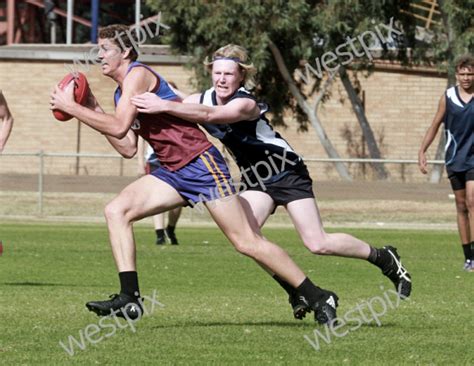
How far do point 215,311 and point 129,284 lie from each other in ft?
4.30

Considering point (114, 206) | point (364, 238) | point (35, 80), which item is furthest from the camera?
point (35, 80)

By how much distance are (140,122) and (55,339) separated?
4.95 ft

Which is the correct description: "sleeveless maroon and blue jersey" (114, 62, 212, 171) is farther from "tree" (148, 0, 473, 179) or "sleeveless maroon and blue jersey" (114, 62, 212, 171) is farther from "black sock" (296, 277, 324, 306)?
"tree" (148, 0, 473, 179)

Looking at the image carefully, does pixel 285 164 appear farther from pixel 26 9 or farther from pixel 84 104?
pixel 26 9

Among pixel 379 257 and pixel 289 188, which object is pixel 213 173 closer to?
pixel 289 188

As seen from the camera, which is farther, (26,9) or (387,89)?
(26,9)

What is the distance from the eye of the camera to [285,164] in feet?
29.0

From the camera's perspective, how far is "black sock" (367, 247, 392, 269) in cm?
920

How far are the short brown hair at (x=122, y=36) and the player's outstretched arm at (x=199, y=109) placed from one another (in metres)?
0.43

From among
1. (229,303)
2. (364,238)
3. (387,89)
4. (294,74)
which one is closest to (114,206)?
(229,303)

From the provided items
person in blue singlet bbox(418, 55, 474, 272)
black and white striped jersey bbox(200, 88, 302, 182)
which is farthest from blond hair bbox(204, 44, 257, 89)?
person in blue singlet bbox(418, 55, 474, 272)

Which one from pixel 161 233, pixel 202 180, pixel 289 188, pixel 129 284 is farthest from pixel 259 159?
pixel 161 233

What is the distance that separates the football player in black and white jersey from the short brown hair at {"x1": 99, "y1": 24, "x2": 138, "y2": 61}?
0.50 m

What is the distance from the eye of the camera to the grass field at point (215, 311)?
23.9ft
